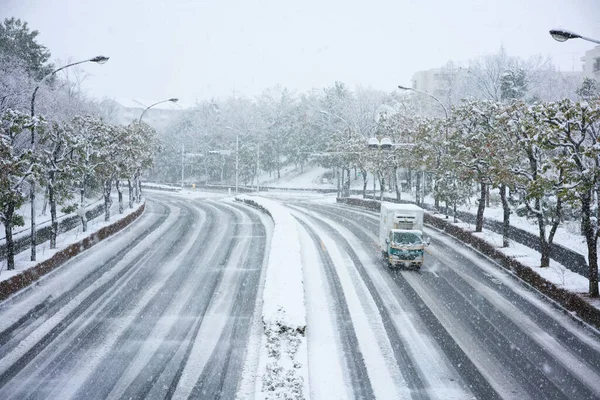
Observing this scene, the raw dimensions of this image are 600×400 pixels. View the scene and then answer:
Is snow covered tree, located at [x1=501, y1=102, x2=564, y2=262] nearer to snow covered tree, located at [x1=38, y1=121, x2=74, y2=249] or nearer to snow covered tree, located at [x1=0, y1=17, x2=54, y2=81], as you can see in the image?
snow covered tree, located at [x1=38, y1=121, x2=74, y2=249]

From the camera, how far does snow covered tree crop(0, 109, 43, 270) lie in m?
16.8

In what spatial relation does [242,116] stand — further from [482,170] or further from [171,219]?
[482,170]

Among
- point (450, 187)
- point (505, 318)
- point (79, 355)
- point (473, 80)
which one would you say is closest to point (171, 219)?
point (450, 187)

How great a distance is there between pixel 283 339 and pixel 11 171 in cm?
1309

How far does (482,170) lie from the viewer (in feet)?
83.7

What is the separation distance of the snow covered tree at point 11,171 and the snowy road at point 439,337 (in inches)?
495

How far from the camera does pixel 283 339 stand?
11.5 m

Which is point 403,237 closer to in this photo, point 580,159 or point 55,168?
point 580,159

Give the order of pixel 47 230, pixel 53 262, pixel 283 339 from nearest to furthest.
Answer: pixel 283 339
pixel 53 262
pixel 47 230

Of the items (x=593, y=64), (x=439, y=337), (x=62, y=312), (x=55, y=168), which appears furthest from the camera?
(x=593, y=64)

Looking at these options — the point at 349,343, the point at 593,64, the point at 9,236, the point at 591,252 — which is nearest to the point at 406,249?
the point at 591,252

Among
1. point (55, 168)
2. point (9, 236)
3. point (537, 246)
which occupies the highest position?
point (55, 168)

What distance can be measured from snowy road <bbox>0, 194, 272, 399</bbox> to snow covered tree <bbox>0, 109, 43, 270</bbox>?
9.43ft

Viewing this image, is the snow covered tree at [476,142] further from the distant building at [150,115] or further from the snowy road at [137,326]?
the distant building at [150,115]
